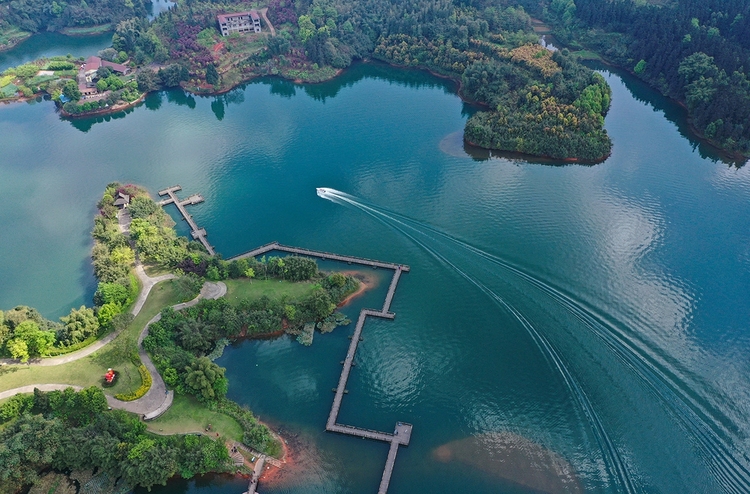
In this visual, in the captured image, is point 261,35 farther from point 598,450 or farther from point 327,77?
point 598,450

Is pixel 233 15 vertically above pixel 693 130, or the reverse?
pixel 693 130

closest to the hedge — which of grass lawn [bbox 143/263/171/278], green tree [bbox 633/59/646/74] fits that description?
grass lawn [bbox 143/263/171/278]

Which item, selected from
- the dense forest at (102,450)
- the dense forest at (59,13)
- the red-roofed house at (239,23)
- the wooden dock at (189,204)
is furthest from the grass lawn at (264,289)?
the dense forest at (59,13)

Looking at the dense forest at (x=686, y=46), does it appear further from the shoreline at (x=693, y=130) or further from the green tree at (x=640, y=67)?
the shoreline at (x=693, y=130)

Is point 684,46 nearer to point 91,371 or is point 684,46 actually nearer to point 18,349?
point 91,371

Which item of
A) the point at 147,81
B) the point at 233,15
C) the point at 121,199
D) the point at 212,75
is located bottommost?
the point at 121,199

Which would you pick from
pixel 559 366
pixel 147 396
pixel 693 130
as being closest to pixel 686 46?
pixel 693 130
